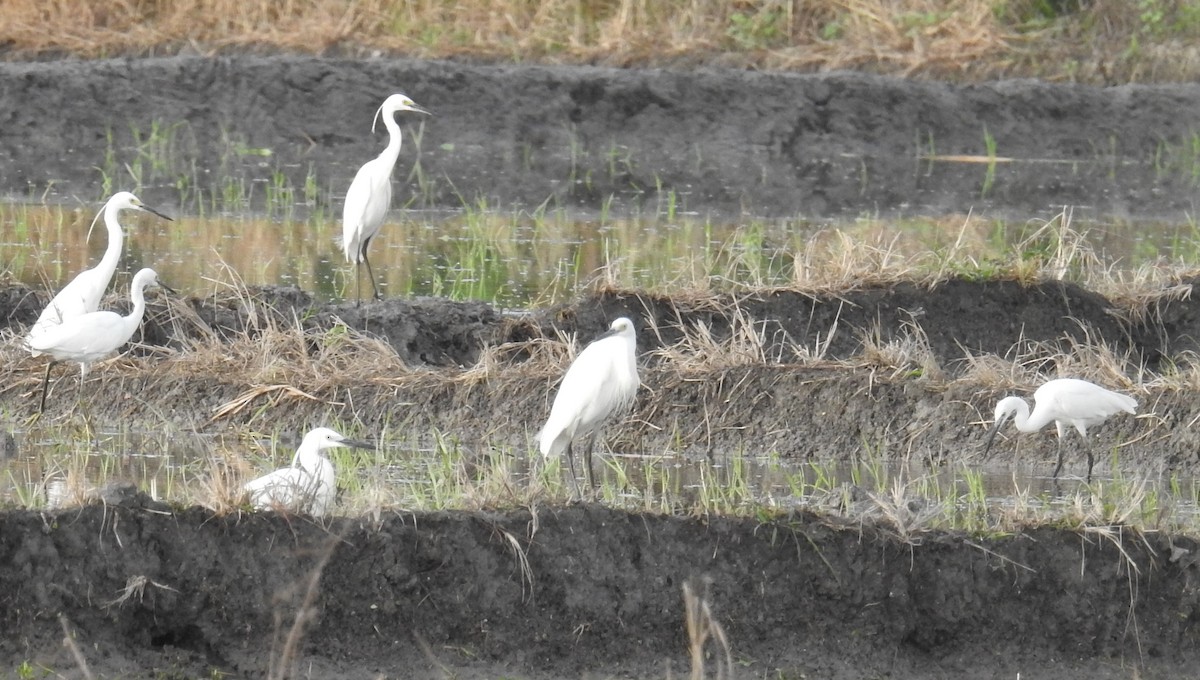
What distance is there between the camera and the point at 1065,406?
7453 mm

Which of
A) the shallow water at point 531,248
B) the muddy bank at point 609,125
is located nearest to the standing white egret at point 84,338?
the shallow water at point 531,248

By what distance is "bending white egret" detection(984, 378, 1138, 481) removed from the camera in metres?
7.45

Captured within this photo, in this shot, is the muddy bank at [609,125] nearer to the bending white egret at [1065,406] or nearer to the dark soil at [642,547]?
the dark soil at [642,547]

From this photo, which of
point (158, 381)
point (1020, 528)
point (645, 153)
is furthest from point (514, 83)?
point (1020, 528)

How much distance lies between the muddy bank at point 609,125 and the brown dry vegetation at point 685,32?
848 millimetres

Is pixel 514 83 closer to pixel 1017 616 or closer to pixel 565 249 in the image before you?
pixel 565 249

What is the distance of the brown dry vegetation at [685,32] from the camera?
22.2 m

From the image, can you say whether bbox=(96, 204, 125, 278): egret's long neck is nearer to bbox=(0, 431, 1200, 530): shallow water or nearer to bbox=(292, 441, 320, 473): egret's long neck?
bbox=(0, 431, 1200, 530): shallow water

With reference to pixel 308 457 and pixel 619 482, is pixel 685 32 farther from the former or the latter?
pixel 308 457

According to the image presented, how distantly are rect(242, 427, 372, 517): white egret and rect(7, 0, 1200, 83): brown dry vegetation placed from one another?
16.6 m

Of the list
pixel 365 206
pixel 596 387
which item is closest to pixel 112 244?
pixel 365 206

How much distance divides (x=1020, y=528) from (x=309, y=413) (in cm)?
361

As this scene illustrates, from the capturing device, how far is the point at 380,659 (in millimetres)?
5375

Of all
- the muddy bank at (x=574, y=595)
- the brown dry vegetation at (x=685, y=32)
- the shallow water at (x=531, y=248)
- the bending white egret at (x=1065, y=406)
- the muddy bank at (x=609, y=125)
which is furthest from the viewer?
the brown dry vegetation at (x=685, y=32)
